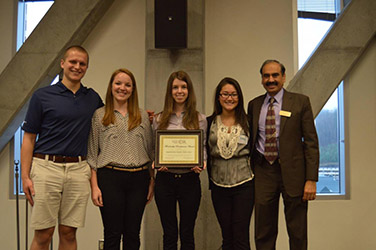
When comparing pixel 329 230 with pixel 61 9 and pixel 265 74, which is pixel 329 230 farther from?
pixel 61 9

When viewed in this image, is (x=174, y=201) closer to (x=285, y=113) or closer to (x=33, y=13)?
(x=285, y=113)

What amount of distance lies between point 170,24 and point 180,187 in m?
1.60

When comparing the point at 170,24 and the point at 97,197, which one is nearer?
the point at 97,197

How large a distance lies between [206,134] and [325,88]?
1.77 meters

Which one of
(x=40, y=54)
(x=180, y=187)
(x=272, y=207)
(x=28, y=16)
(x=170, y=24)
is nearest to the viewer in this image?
(x=180, y=187)

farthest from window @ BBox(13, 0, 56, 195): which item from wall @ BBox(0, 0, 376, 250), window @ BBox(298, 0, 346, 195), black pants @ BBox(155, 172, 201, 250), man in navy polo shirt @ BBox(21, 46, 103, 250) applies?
window @ BBox(298, 0, 346, 195)

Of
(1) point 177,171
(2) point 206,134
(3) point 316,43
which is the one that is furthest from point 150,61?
(3) point 316,43

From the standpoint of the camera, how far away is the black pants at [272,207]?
254 cm

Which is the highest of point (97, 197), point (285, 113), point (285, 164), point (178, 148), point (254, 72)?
point (254, 72)

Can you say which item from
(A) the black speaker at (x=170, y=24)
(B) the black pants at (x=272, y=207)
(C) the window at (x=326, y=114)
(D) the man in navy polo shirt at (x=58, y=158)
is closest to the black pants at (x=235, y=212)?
(B) the black pants at (x=272, y=207)

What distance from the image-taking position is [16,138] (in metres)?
4.24

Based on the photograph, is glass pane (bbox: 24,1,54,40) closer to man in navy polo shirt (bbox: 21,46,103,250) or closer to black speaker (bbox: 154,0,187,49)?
black speaker (bbox: 154,0,187,49)

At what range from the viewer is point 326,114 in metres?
4.18

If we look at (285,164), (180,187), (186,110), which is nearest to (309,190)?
(285,164)
